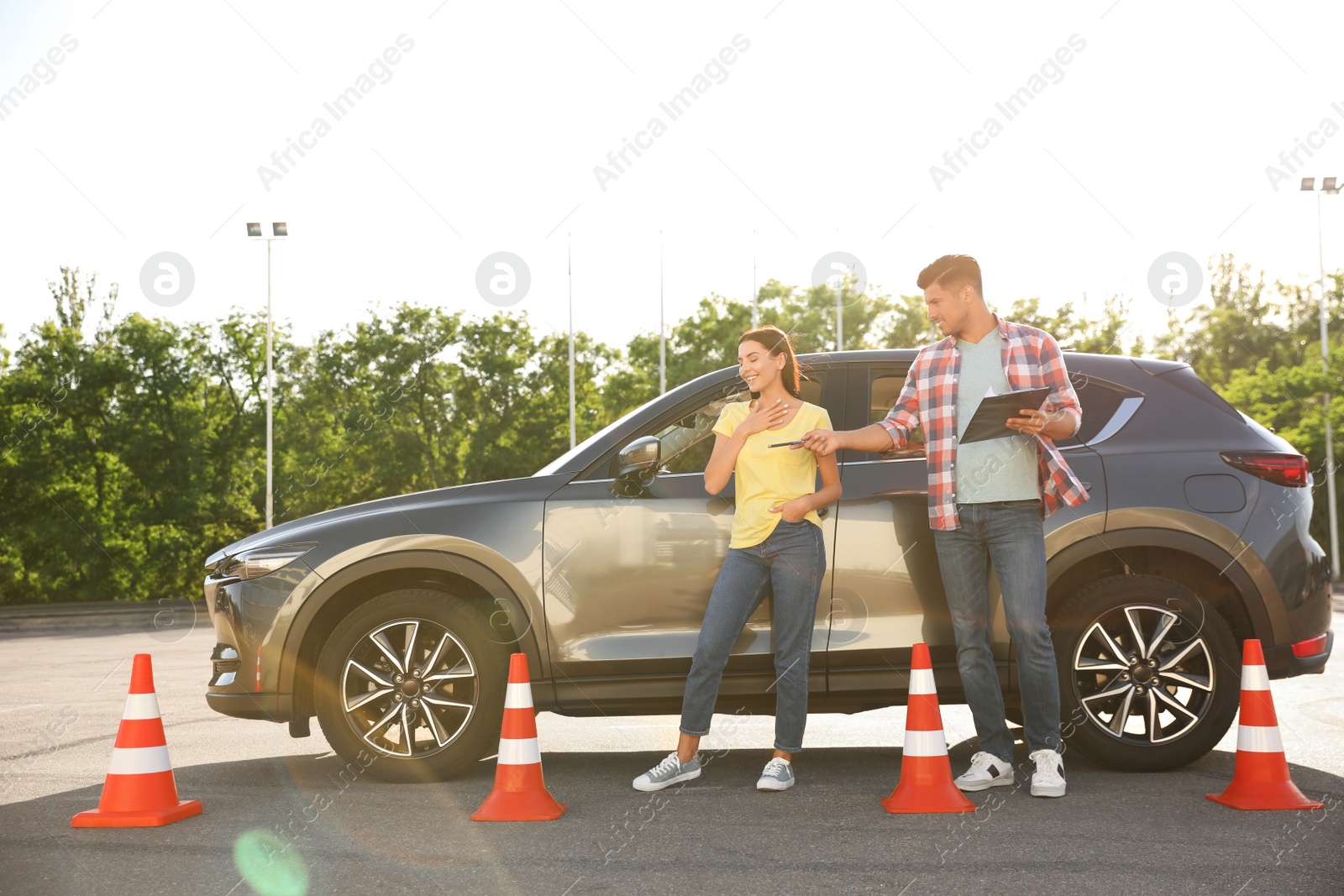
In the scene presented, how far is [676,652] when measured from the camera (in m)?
5.05

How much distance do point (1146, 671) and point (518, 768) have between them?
2710 mm

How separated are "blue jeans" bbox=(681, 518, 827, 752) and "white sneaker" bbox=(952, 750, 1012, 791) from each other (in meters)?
0.72

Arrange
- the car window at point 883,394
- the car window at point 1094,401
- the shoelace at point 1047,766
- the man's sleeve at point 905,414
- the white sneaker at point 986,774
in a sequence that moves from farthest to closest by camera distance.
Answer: the car window at point 883,394, the car window at point 1094,401, the man's sleeve at point 905,414, the white sneaker at point 986,774, the shoelace at point 1047,766

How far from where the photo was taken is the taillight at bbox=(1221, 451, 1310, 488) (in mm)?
5125

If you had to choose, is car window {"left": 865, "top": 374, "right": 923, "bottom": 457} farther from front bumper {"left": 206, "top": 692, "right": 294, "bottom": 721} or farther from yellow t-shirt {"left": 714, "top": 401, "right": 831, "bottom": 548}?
front bumper {"left": 206, "top": 692, "right": 294, "bottom": 721}

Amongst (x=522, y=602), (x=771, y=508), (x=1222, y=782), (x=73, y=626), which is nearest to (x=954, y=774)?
(x=1222, y=782)

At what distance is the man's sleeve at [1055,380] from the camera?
4.86 metres

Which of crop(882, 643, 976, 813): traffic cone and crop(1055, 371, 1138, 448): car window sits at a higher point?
crop(1055, 371, 1138, 448): car window

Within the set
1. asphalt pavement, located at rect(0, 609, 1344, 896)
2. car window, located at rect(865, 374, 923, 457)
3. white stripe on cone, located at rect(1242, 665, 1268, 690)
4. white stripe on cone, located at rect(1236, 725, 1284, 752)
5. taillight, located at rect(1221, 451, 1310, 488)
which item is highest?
car window, located at rect(865, 374, 923, 457)

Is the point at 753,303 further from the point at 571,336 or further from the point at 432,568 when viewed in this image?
the point at 432,568

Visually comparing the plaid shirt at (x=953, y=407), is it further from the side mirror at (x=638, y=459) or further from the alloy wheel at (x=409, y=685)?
the alloy wheel at (x=409, y=685)

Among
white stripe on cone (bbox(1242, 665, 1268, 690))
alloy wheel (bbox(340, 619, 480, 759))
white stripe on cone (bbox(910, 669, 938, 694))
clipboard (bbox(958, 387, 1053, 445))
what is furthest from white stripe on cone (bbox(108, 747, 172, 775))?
white stripe on cone (bbox(1242, 665, 1268, 690))

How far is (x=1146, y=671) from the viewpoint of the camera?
507 centimetres

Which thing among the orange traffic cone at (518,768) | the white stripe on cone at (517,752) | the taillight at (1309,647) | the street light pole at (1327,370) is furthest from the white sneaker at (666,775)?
the street light pole at (1327,370)
